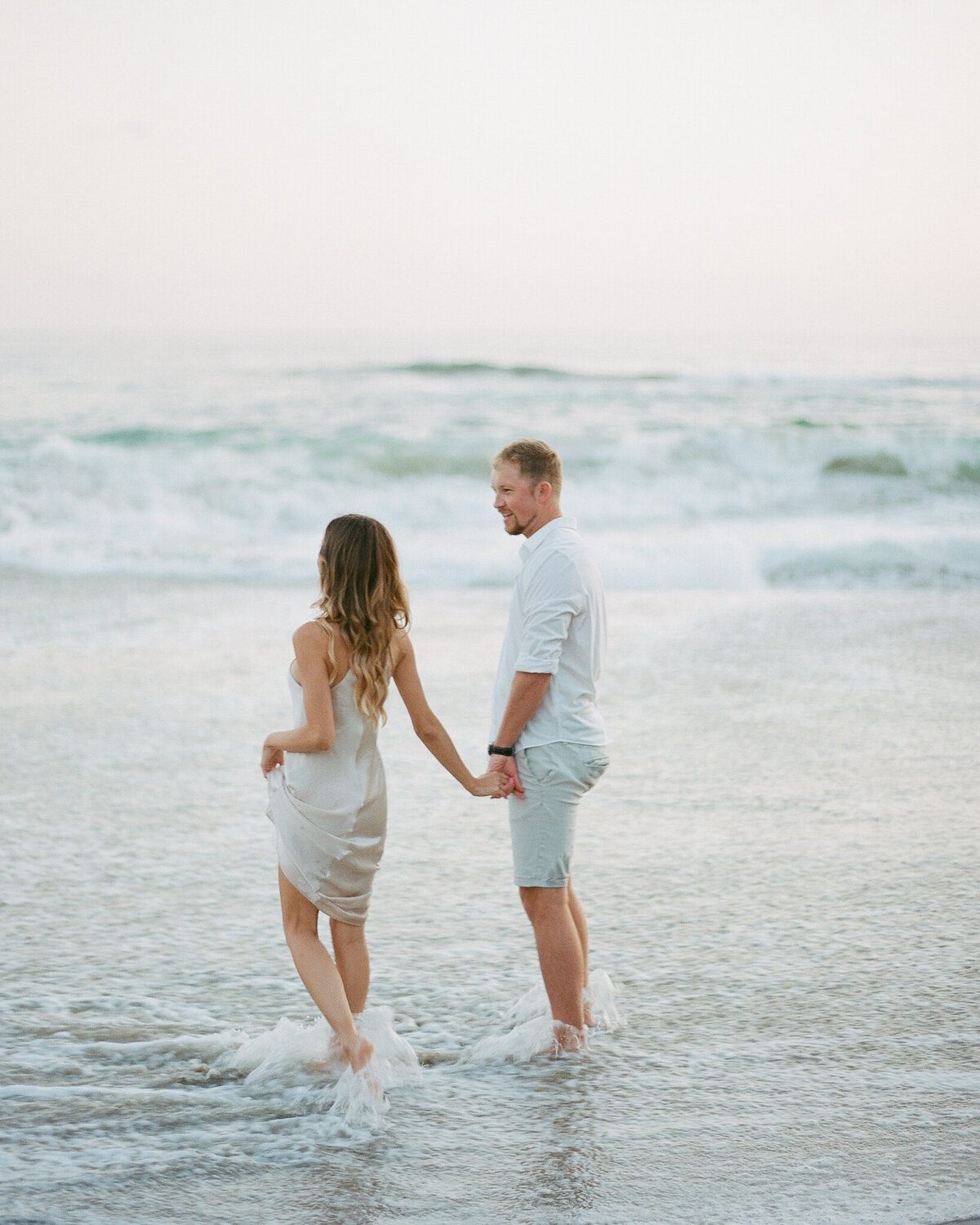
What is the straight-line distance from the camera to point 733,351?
47688 mm

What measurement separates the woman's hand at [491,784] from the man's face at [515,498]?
2.20 ft

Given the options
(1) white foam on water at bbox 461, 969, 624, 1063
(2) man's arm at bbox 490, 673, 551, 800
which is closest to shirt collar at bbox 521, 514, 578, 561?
(2) man's arm at bbox 490, 673, 551, 800

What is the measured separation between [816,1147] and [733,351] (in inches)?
1824

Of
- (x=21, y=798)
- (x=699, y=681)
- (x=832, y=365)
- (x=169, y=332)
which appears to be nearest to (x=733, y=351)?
(x=832, y=365)

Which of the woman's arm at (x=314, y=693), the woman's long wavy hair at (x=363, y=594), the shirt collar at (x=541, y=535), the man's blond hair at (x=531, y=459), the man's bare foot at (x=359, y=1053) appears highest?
the man's blond hair at (x=531, y=459)

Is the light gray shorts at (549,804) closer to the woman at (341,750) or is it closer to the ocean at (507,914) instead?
the woman at (341,750)

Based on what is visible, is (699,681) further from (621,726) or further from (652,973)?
(652,973)

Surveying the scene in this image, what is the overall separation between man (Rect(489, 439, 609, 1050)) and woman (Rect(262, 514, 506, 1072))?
0.48 ft

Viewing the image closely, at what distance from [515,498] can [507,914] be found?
188 cm

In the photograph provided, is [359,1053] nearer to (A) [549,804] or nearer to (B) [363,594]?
(A) [549,804]

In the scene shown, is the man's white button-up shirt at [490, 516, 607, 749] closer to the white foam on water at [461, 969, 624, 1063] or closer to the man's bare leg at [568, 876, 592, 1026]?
the man's bare leg at [568, 876, 592, 1026]

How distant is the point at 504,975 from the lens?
4363 mm

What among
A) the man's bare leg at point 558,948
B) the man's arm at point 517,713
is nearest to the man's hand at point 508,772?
the man's arm at point 517,713

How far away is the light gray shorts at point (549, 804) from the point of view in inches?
145
